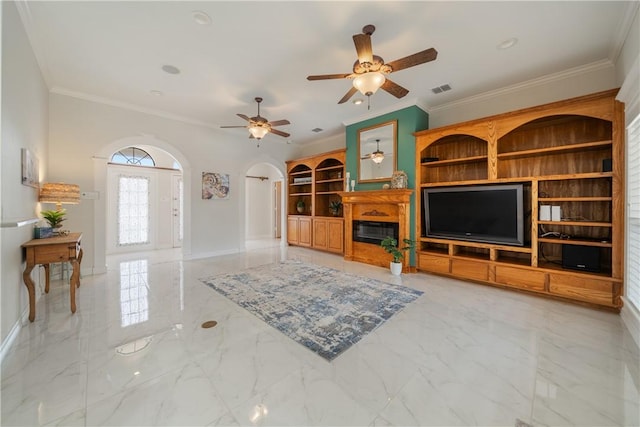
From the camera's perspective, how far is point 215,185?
5.92m

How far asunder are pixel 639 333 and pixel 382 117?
4.37 m

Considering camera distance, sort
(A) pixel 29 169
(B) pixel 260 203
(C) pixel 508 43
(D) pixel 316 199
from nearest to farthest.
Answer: (A) pixel 29 169 < (C) pixel 508 43 < (D) pixel 316 199 < (B) pixel 260 203

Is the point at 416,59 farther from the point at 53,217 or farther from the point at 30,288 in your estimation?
the point at 53,217

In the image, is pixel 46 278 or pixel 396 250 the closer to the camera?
pixel 46 278

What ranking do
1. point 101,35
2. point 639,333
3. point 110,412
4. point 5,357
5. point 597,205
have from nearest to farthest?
point 110,412 < point 5,357 < point 639,333 < point 101,35 < point 597,205

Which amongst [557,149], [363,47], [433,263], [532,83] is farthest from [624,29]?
[433,263]

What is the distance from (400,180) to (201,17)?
3.64 metres

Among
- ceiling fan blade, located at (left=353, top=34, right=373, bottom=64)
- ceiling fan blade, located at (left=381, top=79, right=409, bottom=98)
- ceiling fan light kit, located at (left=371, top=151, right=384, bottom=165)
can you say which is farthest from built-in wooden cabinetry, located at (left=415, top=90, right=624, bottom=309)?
ceiling fan blade, located at (left=353, top=34, right=373, bottom=64)

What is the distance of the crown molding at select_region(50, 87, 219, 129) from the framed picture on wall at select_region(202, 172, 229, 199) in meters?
1.14

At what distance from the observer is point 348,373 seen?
1.81m

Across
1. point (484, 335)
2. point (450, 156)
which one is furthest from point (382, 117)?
point (484, 335)

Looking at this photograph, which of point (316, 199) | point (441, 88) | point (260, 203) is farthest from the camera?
point (260, 203)

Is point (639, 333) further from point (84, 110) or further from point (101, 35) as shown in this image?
point (84, 110)

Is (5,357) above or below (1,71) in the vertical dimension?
below
